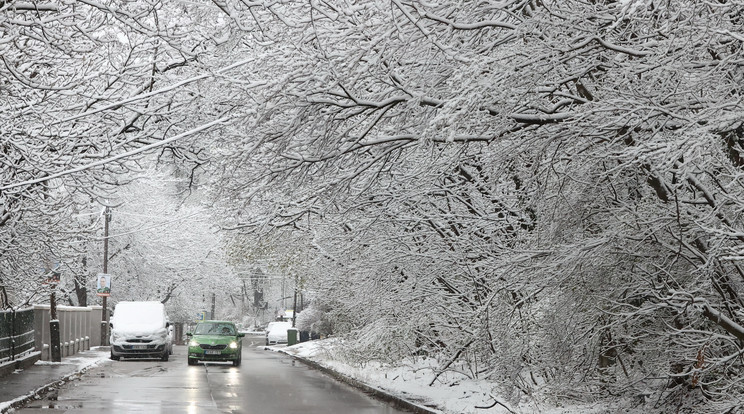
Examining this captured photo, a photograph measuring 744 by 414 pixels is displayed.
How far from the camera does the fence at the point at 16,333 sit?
24672 millimetres

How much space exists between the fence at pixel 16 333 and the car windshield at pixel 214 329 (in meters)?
6.42

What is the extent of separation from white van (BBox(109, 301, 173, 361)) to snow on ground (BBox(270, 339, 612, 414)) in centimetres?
883

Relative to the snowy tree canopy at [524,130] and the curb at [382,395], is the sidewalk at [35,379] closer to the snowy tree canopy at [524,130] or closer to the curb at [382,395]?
the snowy tree canopy at [524,130]

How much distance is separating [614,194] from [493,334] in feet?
13.1

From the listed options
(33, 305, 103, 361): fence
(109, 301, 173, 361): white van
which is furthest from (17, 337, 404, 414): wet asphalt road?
(109, 301, 173, 361): white van

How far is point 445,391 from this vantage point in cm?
1956

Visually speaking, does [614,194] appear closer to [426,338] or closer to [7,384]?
[426,338]

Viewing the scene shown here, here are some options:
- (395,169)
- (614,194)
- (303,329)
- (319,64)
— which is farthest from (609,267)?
(303,329)

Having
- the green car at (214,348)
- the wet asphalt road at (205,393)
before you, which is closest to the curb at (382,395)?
the wet asphalt road at (205,393)

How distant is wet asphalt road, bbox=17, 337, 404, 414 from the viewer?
57.4 feet

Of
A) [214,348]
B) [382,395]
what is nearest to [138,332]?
[214,348]

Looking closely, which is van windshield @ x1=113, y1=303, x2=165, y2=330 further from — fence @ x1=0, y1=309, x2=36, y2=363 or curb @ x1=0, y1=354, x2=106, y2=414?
curb @ x1=0, y1=354, x2=106, y2=414

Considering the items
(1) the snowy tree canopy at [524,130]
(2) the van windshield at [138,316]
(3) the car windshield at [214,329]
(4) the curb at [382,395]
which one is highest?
(1) the snowy tree canopy at [524,130]

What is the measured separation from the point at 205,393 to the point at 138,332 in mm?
15814
